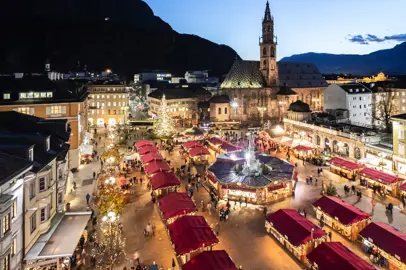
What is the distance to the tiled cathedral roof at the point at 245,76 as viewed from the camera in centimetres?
9719

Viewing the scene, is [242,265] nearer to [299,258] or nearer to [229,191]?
[299,258]

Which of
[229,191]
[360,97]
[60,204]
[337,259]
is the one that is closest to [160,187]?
[229,191]

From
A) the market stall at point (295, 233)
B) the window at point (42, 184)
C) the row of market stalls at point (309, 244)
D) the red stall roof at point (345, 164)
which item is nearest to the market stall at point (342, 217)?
the row of market stalls at point (309, 244)

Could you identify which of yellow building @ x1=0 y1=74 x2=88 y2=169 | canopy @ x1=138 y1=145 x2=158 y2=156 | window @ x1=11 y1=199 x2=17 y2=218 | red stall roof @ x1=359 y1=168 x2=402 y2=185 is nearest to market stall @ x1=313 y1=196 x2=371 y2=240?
red stall roof @ x1=359 y1=168 x2=402 y2=185

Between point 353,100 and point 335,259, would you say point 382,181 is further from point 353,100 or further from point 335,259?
point 353,100

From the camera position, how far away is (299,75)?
109188mm

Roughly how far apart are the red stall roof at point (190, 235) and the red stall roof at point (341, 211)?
35.2 feet

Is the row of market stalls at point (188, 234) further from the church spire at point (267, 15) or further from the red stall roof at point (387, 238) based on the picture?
the church spire at point (267, 15)

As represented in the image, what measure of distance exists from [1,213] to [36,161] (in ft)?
22.2

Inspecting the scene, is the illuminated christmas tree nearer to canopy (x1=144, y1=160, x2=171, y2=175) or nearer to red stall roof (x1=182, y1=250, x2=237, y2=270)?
canopy (x1=144, y1=160, x2=171, y2=175)

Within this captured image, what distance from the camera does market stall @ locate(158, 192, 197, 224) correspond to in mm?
27469

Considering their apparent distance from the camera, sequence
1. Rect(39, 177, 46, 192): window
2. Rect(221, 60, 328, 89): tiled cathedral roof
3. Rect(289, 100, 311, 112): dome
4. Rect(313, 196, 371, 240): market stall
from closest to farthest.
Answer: Rect(39, 177, 46, 192): window
Rect(313, 196, 371, 240): market stall
Rect(289, 100, 311, 112): dome
Rect(221, 60, 328, 89): tiled cathedral roof

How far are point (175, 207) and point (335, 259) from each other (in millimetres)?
13124

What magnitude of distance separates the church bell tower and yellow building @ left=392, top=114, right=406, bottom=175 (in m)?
58.2
